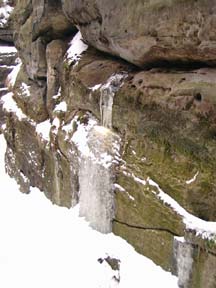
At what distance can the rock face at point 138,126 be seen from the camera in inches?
172

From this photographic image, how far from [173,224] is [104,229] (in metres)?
1.45

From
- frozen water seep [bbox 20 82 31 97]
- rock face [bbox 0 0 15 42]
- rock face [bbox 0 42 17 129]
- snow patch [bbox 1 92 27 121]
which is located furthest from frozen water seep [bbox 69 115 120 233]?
rock face [bbox 0 0 15 42]

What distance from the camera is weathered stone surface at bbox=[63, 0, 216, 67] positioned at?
169 inches

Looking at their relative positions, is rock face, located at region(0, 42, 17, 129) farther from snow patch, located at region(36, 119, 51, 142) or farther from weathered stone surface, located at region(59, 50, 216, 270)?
weathered stone surface, located at region(59, 50, 216, 270)

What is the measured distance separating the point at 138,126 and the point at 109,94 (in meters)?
0.81

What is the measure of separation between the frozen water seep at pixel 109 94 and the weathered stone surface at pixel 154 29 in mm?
343

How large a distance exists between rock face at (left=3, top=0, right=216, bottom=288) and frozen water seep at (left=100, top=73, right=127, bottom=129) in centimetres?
2

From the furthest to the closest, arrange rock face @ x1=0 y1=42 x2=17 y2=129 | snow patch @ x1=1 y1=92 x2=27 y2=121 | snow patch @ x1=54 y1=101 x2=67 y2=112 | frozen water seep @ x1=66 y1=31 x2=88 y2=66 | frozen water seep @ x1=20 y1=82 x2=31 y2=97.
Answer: rock face @ x1=0 y1=42 x2=17 y2=129, snow patch @ x1=1 y1=92 x2=27 y2=121, frozen water seep @ x1=20 y1=82 x2=31 y2=97, snow patch @ x1=54 y1=101 x2=67 y2=112, frozen water seep @ x1=66 y1=31 x2=88 y2=66

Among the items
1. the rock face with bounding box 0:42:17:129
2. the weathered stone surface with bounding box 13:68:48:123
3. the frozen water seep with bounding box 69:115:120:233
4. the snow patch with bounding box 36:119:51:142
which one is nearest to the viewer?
the frozen water seep with bounding box 69:115:120:233

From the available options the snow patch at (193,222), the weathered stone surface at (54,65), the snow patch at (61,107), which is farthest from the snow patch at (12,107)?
the snow patch at (193,222)

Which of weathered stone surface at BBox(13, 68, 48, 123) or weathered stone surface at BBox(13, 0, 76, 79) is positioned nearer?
weathered stone surface at BBox(13, 0, 76, 79)

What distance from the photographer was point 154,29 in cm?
483

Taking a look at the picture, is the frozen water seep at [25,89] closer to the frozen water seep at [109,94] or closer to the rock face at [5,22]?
the frozen water seep at [109,94]

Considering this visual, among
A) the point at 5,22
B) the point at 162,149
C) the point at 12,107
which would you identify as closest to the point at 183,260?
the point at 162,149
